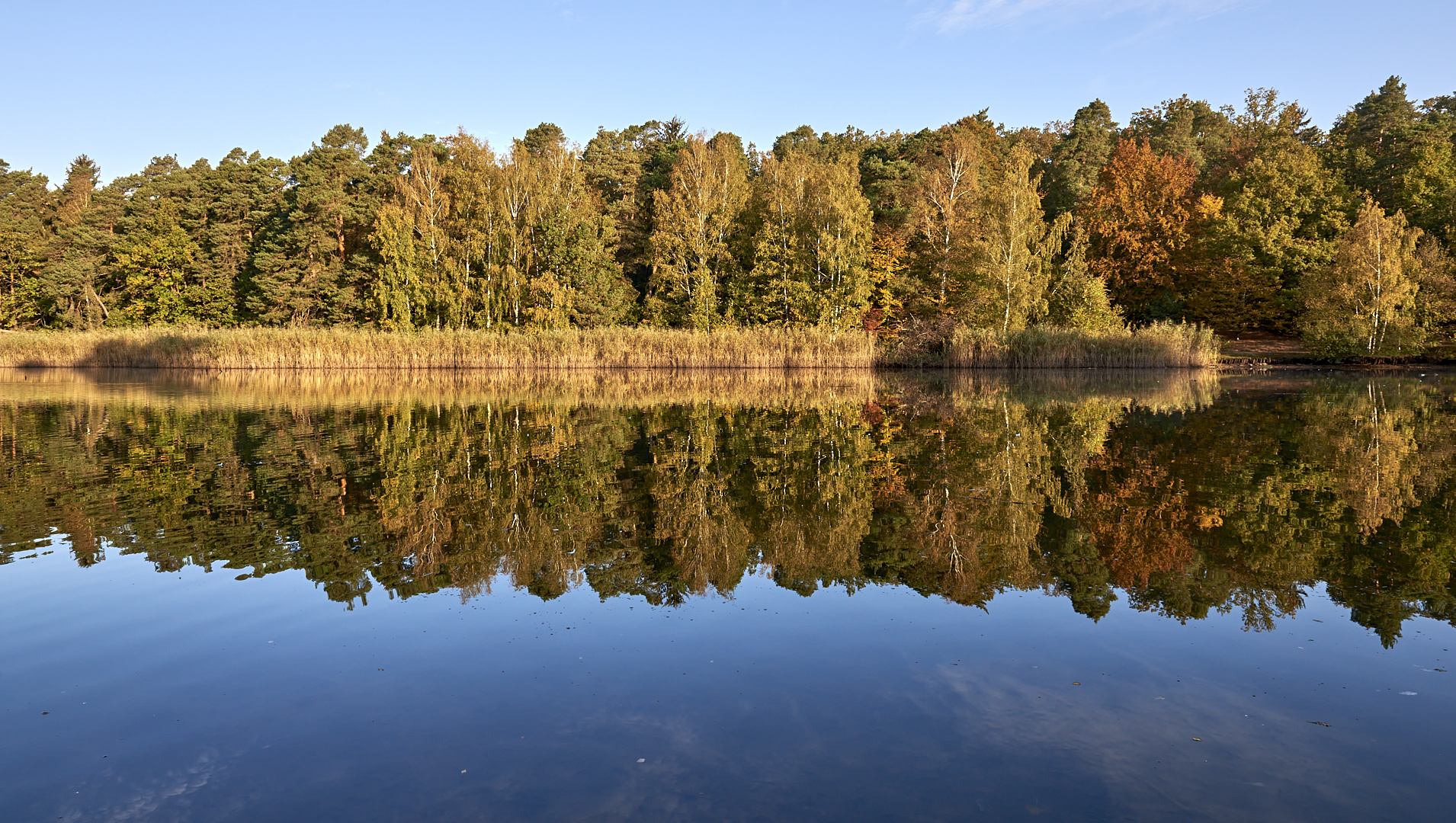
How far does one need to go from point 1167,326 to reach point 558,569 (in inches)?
1534

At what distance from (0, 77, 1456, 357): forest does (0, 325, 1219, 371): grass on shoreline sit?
8.20 ft

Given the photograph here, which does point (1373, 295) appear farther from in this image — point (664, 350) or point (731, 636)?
point (731, 636)

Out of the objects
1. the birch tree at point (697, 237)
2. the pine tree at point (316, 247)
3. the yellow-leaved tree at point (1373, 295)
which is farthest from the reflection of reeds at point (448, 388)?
the yellow-leaved tree at point (1373, 295)

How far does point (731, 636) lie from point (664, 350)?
116ft

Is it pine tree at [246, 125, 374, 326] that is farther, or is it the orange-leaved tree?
pine tree at [246, 125, 374, 326]

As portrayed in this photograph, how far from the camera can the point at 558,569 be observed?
721 cm

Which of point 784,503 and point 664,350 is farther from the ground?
point 664,350

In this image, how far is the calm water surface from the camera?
3795 mm

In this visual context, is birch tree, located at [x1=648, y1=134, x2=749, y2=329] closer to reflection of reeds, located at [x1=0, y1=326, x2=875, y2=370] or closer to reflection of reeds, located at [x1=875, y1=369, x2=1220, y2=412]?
reflection of reeds, located at [x1=0, y1=326, x2=875, y2=370]

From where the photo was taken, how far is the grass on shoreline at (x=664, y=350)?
38.7 metres

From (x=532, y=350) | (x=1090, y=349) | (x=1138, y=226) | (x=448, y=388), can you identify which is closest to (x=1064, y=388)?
(x=1090, y=349)

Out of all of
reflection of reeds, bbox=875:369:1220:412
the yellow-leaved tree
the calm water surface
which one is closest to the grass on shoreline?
reflection of reeds, bbox=875:369:1220:412

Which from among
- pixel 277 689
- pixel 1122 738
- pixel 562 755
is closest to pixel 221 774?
pixel 277 689

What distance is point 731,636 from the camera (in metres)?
5.67
